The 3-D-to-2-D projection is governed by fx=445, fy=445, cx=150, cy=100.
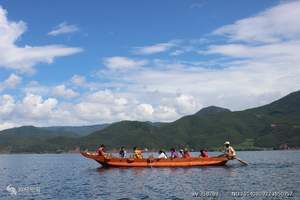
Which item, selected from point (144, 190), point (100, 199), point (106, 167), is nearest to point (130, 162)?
point (106, 167)

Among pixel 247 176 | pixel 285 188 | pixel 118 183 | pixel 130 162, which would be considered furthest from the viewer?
pixel 130 162

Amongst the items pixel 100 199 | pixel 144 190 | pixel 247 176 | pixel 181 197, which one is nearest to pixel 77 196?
pixel 100 199

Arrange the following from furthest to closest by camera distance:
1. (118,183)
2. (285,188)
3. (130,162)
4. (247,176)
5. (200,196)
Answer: (130,162) < (247,176) < (118,183) < (285,188) < (200,196)

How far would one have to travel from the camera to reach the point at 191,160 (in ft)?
260

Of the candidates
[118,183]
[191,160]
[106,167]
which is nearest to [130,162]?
[106,167]

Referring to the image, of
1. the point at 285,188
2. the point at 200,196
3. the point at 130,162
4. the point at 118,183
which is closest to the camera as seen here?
the point at 200,196

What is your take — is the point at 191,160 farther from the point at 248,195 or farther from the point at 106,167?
the point at 248,195

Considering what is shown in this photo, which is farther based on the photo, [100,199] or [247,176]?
[247,176]

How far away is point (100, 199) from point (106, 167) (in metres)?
37.5

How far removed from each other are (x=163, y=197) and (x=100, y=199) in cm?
634

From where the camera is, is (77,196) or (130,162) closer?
(77,196)

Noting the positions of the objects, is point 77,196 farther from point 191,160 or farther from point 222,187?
point 191,160

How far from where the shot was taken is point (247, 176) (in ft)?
213

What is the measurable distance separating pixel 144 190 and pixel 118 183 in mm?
8292
